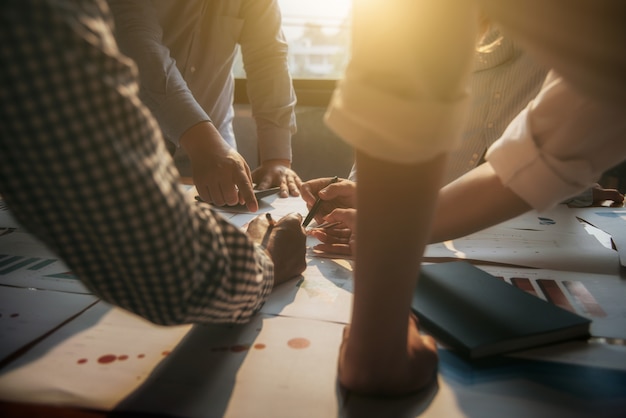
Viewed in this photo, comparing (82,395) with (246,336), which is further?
(246,336)

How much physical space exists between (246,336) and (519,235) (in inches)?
23.6

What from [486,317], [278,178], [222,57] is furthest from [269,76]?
[486,317]

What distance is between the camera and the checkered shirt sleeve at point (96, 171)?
11.1 inches

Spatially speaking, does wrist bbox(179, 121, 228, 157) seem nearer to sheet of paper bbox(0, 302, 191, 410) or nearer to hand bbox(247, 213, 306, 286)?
hand bbox(247, 213, 306, 286)

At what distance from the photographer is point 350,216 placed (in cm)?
77

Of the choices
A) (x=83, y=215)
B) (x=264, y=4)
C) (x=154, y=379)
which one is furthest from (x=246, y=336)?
(x=264, y=4)

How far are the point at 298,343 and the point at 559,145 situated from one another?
36 centimetres

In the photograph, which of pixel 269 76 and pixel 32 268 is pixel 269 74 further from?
pixel 32 268

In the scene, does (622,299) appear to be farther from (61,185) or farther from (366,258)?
(61,185)

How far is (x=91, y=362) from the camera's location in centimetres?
43

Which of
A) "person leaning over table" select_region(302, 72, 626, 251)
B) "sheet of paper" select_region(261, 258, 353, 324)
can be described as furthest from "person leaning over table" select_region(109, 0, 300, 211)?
"person leaning over table" select_region(302, 72, 626, 251)

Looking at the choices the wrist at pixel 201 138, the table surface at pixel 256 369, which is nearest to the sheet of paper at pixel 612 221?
the table surface at pixel 256 369

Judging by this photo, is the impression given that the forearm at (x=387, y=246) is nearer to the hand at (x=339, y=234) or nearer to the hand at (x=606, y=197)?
the hand at (x=339, y=234)

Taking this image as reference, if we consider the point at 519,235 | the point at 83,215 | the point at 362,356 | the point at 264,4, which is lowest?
the point at 519,235
